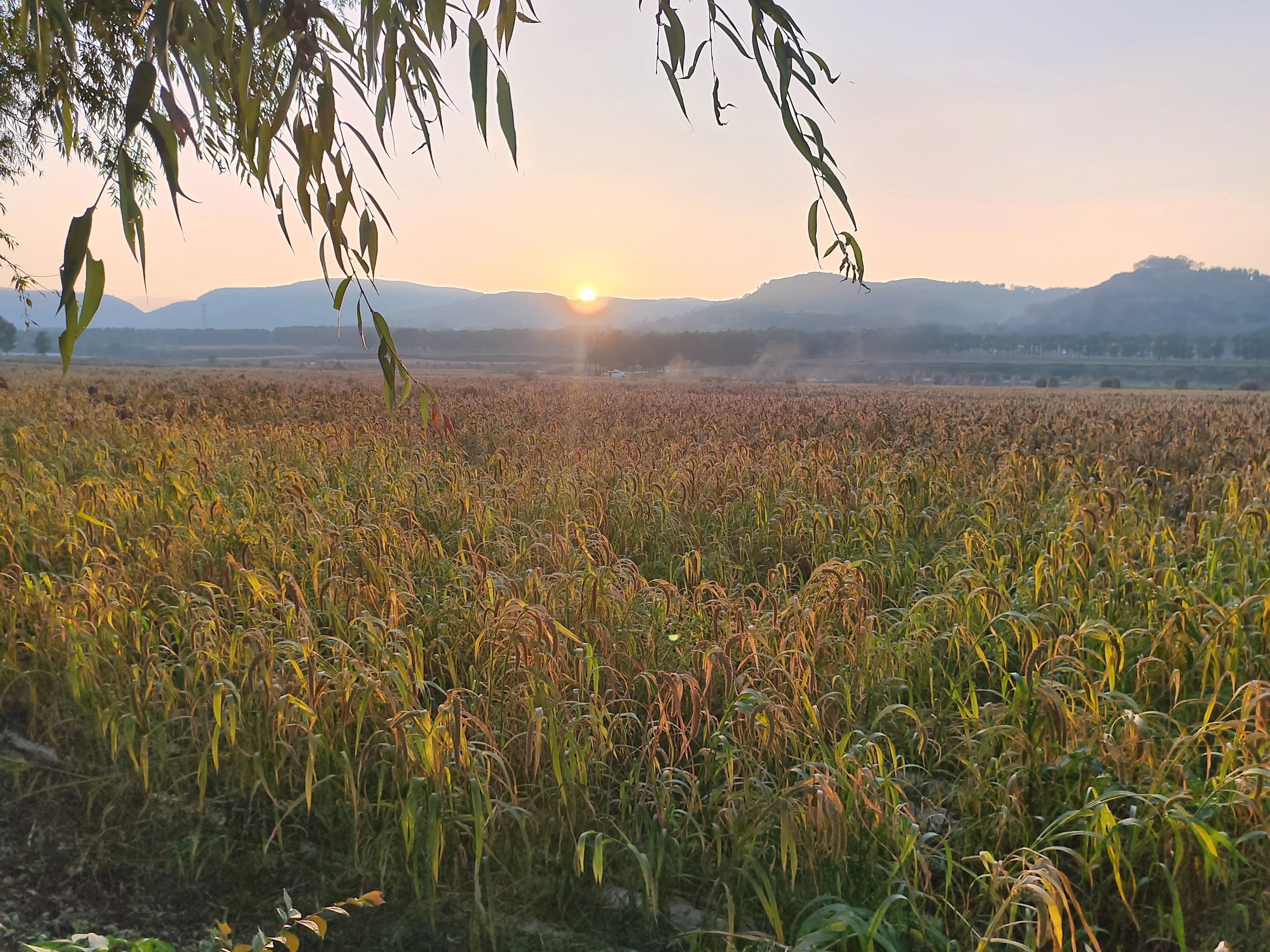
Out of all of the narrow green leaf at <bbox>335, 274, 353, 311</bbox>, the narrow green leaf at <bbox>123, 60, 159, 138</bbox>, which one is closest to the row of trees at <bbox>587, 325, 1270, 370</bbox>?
the narrow green leaf at <bbox>335, 274, 353, 311</bbox>

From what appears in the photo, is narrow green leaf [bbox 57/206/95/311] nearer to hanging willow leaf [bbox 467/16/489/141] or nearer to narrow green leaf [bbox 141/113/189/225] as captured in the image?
narrow green leaf [bbox 141/113/189/225]

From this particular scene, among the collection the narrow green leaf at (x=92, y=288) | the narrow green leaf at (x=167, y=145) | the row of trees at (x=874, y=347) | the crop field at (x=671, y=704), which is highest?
the row of trees at (x=874, y=347)

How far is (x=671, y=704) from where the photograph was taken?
311cm

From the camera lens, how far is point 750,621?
3748mm

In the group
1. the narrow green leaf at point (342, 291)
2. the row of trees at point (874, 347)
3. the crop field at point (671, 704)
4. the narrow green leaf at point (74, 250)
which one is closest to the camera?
the narrow green leaf at point (74, 250)

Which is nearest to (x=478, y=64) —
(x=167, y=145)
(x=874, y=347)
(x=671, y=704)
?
(x=167, y=145)

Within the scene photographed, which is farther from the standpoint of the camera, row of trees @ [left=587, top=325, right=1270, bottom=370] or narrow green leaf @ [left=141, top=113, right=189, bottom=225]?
row of trees @ [left=587, top=325, right=1270, bottom=370]

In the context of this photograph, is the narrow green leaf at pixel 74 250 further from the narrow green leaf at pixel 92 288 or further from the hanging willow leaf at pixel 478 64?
the hanging willow leaf at pixel 478 64

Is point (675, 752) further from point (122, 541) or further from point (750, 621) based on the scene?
point (122, 541)

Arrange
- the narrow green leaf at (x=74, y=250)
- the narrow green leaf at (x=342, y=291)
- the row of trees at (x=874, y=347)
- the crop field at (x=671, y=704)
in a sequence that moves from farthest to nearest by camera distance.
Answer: the row of trees at (x=874, y=347)
the crop field at (x=671, y=704)
the narrow green leaf at (x=342, y=291)
the narrow green leaf at (x=74, y=250)

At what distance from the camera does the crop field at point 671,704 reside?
2.29 m

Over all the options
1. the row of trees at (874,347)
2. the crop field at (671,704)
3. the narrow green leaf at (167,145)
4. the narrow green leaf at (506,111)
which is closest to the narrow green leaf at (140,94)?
the narrow green leaf at (167,145)

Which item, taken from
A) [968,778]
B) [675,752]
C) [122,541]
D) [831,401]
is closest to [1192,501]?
[968,778]

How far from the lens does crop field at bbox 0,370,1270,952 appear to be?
2.29 m
